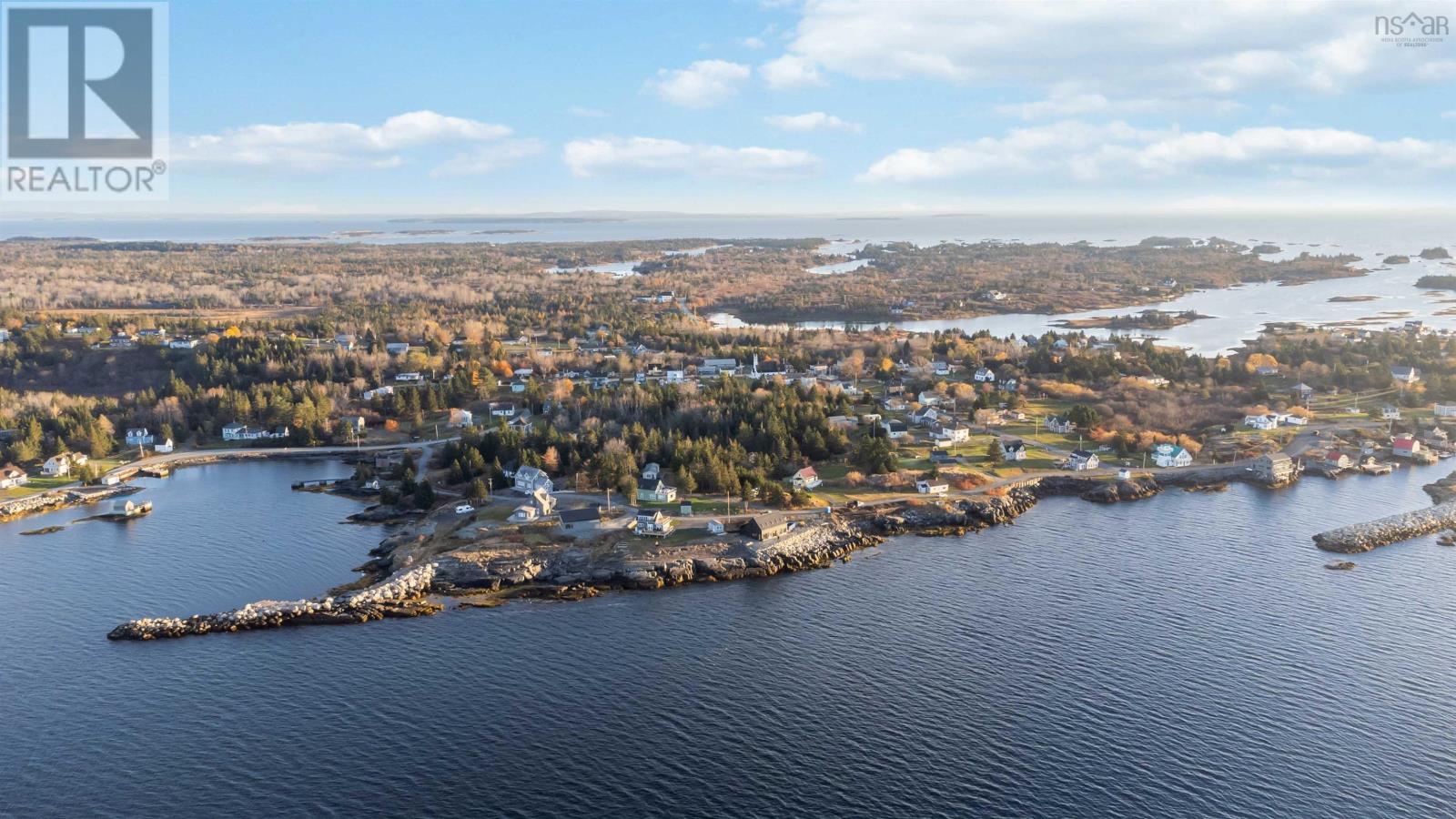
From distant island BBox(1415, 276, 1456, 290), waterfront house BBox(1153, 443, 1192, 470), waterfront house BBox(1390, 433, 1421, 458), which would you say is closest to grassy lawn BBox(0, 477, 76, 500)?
waterfront house BBox(1153, 443, 1192, 470)

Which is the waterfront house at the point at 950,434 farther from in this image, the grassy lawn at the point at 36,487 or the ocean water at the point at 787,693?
the grassy lawn at the point at 36,487

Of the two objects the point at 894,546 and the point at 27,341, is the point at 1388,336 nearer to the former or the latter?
the point at 894,546

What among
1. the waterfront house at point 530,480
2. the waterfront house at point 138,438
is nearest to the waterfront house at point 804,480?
the waterfront house at point 530,480

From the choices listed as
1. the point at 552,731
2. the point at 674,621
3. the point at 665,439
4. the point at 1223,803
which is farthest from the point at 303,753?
the point at 665,439

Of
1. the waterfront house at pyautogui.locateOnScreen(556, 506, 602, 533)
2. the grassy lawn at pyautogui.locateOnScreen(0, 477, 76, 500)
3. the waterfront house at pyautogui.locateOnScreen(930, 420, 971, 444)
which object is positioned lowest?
the grassy lawn at pyautogui.locateOnScreen(0, 477, 76, 500)

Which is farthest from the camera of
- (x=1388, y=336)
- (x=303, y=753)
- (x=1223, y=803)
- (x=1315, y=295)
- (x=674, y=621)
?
(x=1315, y=295)

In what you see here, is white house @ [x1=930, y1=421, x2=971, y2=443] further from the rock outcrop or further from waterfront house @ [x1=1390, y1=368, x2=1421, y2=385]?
waterfront house @ [x1=1390, y1=368, x2=1421, y2=385]
